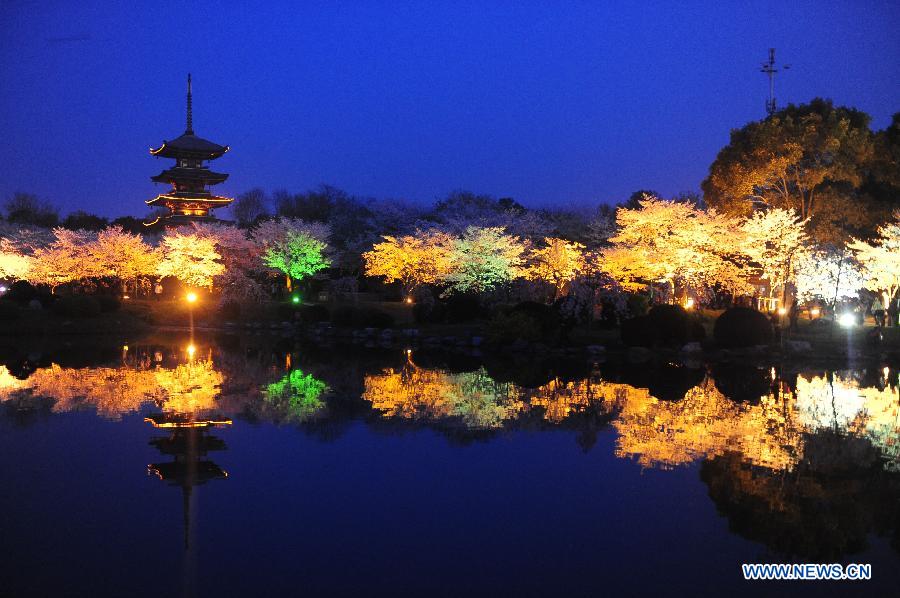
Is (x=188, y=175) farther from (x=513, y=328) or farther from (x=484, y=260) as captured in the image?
(x=513, y=328)

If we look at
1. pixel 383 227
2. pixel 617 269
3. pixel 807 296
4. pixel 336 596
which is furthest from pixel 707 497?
pixel 383 227

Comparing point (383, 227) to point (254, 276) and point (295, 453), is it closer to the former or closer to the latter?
point (254, 276)

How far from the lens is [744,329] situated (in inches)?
958

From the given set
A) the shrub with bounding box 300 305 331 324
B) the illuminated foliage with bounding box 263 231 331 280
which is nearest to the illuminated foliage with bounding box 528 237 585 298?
the shrub with bounding box 300 305 331 324

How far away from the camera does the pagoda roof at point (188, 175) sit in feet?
185

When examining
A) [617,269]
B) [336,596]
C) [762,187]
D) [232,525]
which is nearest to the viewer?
[336,596]

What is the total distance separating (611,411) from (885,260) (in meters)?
17.8

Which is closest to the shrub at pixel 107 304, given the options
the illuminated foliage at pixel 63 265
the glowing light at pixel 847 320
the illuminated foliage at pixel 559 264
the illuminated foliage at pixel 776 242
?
the illuminated foliage at pixel 63 265

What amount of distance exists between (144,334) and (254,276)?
10.1 meters

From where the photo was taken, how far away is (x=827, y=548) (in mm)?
7770

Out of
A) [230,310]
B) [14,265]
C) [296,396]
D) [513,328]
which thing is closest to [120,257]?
[14,265]

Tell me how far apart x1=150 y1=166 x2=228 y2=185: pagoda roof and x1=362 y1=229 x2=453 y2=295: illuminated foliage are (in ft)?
79.1

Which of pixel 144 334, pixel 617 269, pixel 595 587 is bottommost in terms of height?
pixel 595 587

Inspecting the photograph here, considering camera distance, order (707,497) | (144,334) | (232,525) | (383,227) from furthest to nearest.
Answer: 1. (383,227)
2. (144,334)
3. (707,497)
4. (232,525)
